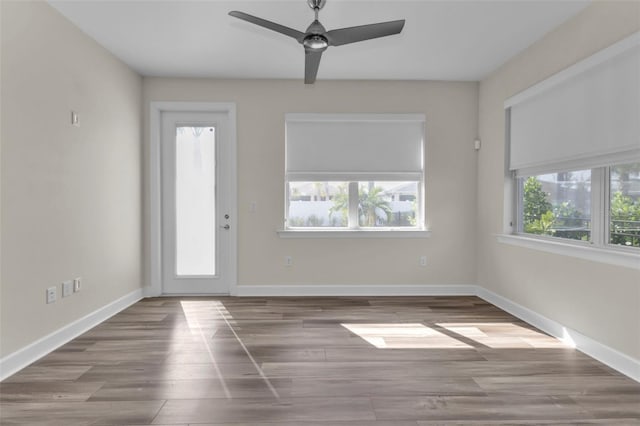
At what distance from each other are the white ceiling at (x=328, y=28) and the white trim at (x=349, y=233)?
1.89 meters

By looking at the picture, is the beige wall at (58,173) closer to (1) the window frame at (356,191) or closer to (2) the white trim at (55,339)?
(2) the white trim at (55,339)

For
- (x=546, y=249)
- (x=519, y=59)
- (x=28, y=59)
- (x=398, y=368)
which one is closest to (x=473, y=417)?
(x=398, y=368)

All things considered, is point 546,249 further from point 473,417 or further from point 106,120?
point 106,120

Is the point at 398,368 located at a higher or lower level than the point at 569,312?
lower

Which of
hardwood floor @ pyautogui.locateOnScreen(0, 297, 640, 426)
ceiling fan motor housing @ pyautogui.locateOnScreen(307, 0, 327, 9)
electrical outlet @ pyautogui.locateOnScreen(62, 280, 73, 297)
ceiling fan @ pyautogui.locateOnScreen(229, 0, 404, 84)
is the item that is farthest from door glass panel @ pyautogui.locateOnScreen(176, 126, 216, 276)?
ceiling fan @ pyautogui.locateOnScreen(229, 0, 404, 84)

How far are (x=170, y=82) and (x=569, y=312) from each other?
4874mm

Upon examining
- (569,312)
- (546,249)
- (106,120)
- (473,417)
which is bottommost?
(473,417)

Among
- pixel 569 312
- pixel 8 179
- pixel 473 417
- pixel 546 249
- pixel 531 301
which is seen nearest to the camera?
pixel 473 417

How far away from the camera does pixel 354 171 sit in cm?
474

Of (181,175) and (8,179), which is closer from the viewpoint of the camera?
(8,179)

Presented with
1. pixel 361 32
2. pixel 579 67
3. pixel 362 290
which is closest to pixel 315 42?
pixel 361 32

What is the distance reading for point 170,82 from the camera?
4652 millimetres

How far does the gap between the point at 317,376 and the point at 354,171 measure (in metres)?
2.78

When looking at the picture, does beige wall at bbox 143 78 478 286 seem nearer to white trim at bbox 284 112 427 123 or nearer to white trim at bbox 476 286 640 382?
white trim at bbox 284 112 427 123
